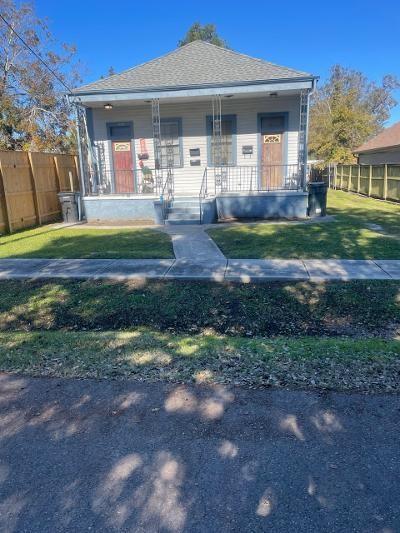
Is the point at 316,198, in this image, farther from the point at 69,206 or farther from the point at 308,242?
the point at 69,206

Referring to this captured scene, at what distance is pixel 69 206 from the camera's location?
1346cm

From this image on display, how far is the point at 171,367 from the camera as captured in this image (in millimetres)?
3654

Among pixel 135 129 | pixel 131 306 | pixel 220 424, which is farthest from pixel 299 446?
pixel 135 129

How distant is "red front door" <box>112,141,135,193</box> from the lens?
14.5 metres

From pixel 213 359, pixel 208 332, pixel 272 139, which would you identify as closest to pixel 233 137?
pixel 272 139

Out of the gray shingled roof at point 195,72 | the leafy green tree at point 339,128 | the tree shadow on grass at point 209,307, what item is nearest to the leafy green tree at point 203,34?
the leafy green tree at point 339,128

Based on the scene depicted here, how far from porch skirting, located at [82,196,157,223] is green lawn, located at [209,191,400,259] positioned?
340 centimetres

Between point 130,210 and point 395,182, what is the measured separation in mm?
12074

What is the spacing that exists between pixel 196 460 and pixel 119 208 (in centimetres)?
1185

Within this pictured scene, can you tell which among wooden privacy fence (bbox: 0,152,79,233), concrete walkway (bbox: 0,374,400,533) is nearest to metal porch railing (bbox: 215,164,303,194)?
wooden privacy fence (bbox: 0,152,79,233)

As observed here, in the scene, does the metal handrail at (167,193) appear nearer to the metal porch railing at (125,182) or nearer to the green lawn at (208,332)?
the metal porch railing at (125,182)

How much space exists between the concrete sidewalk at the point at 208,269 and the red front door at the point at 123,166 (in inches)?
296

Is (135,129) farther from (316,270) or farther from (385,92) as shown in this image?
(385,92)

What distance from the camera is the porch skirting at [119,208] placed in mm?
13438
